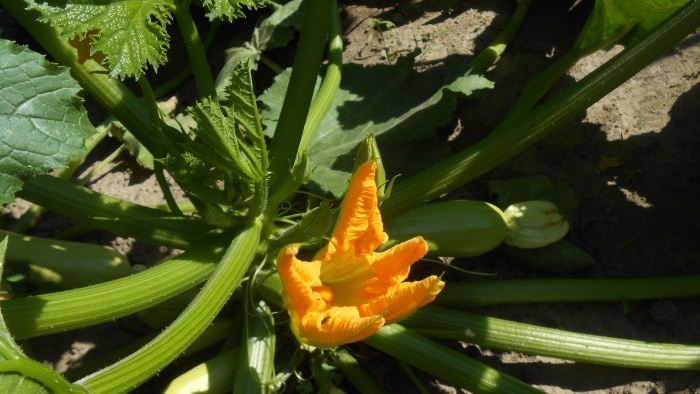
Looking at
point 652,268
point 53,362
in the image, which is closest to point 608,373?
point 652,268

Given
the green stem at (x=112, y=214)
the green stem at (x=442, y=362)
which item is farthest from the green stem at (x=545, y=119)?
the green stem at (x=112, y=214)

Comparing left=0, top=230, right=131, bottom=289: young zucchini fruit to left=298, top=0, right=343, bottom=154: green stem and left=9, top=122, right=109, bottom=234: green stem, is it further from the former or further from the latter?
left=298, top=0, right=343, bottom=154: green stem

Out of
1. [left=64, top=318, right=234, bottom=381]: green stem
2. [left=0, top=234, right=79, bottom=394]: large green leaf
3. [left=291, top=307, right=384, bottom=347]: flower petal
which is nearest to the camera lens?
[left=0, top=234, right=79, bottom=394]: large green leaf

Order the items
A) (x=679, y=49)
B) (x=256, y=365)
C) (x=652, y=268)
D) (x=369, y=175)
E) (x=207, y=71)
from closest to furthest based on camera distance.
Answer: (x=369, y=175)
(x=256, y=365)
(x=207, y=71)
(x=652, y=268)
(x=679, y=49)

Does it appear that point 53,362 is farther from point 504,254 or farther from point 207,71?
point 504,254

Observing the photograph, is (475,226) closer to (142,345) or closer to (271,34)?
(142,345)

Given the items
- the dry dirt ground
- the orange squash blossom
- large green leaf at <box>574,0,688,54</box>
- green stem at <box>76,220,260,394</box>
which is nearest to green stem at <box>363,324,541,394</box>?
the dry dirt ground
